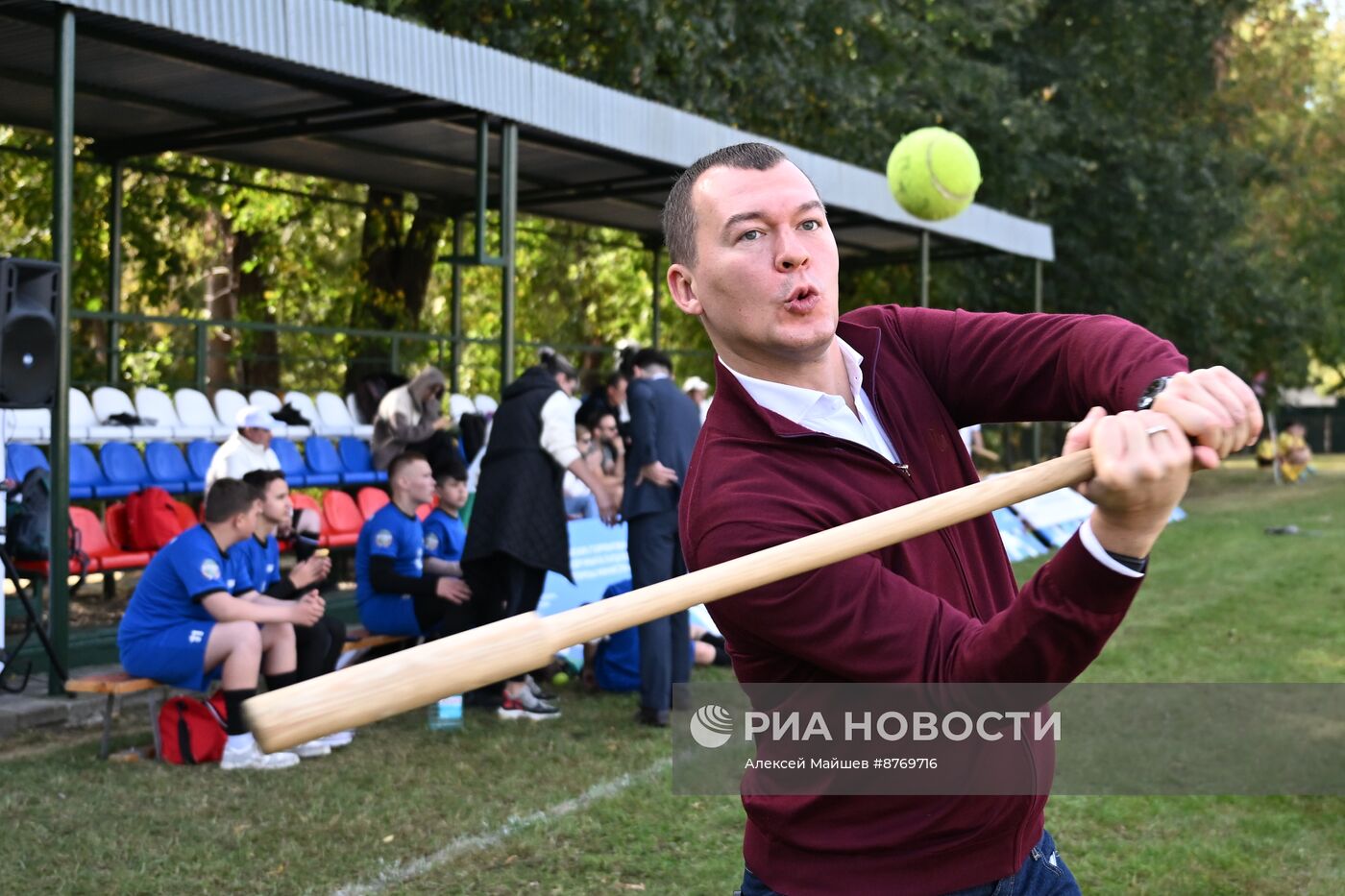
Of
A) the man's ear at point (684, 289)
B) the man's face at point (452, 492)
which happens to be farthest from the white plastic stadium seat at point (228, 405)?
the man's ear at point (684, 289)

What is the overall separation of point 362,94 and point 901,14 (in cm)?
1247

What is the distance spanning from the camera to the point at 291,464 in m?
12.0

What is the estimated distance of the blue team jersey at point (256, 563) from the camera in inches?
280

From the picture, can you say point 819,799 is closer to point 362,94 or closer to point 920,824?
point 920,824

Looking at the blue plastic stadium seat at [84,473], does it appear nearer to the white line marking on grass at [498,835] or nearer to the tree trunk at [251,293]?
the white line marking on grass at [498,835]

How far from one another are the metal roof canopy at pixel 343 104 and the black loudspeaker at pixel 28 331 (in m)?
1.49

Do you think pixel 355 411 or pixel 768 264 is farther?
pixel 355 411

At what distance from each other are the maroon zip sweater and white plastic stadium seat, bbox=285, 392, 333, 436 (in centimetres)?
1122

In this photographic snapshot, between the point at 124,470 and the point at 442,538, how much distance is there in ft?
11.6

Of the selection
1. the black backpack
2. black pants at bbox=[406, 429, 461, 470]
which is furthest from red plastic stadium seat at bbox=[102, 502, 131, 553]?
black pants at bbox=[406, 429, 461, 470]

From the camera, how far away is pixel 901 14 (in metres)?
20.8

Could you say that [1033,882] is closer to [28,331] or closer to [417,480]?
[417,480]

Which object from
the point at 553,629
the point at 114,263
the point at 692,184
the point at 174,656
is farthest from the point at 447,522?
the point at 553,629

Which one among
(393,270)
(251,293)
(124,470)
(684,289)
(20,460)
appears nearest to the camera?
(684,289)
